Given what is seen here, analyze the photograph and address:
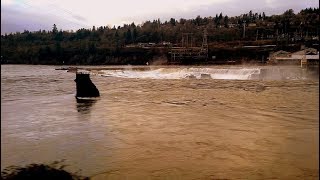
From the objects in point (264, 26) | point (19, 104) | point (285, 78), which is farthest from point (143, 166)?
point (264, 26)

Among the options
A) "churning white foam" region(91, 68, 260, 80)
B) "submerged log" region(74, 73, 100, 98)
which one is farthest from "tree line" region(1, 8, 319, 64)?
"submerged log" region(74, 73, 100, 98)

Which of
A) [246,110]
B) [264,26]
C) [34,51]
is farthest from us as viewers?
[264,26]

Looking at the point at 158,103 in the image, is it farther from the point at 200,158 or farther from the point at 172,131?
the point at 200,158

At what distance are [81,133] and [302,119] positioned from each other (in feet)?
23.2

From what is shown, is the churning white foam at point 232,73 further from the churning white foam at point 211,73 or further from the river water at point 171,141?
the river water at point 171,141

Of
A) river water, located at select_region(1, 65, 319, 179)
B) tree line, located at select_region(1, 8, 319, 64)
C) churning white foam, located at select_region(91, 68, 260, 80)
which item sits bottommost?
river water, located at select_region(1, 65, 319, 179)

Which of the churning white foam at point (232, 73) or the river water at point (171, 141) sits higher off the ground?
the churning white foam at point (232, 73)

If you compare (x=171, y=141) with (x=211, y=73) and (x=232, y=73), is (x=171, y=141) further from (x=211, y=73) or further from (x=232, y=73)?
(x=211, y=73)

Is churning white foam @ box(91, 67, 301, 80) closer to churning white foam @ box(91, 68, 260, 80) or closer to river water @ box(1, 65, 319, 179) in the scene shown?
churning white foam @ box(91, 68, 260, 80)

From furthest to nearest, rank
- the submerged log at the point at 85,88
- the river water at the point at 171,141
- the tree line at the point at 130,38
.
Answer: the tree line at the point at 130,38 < the submerged log at the point at 85,88 < the river water at the point at 171,141

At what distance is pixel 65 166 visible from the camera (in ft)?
24.3

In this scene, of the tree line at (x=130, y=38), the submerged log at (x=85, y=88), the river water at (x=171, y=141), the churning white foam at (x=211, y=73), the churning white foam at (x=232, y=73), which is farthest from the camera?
the tree line at (x=130, y=38)

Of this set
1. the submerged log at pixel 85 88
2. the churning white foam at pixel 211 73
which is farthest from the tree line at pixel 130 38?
the submerged log at pixel 85 88

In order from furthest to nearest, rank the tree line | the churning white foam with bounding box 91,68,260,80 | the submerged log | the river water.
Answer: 1. the tree line
2. the churning white foam with bounding box 91,68,260,80
3. the submerged log
4. the river water
